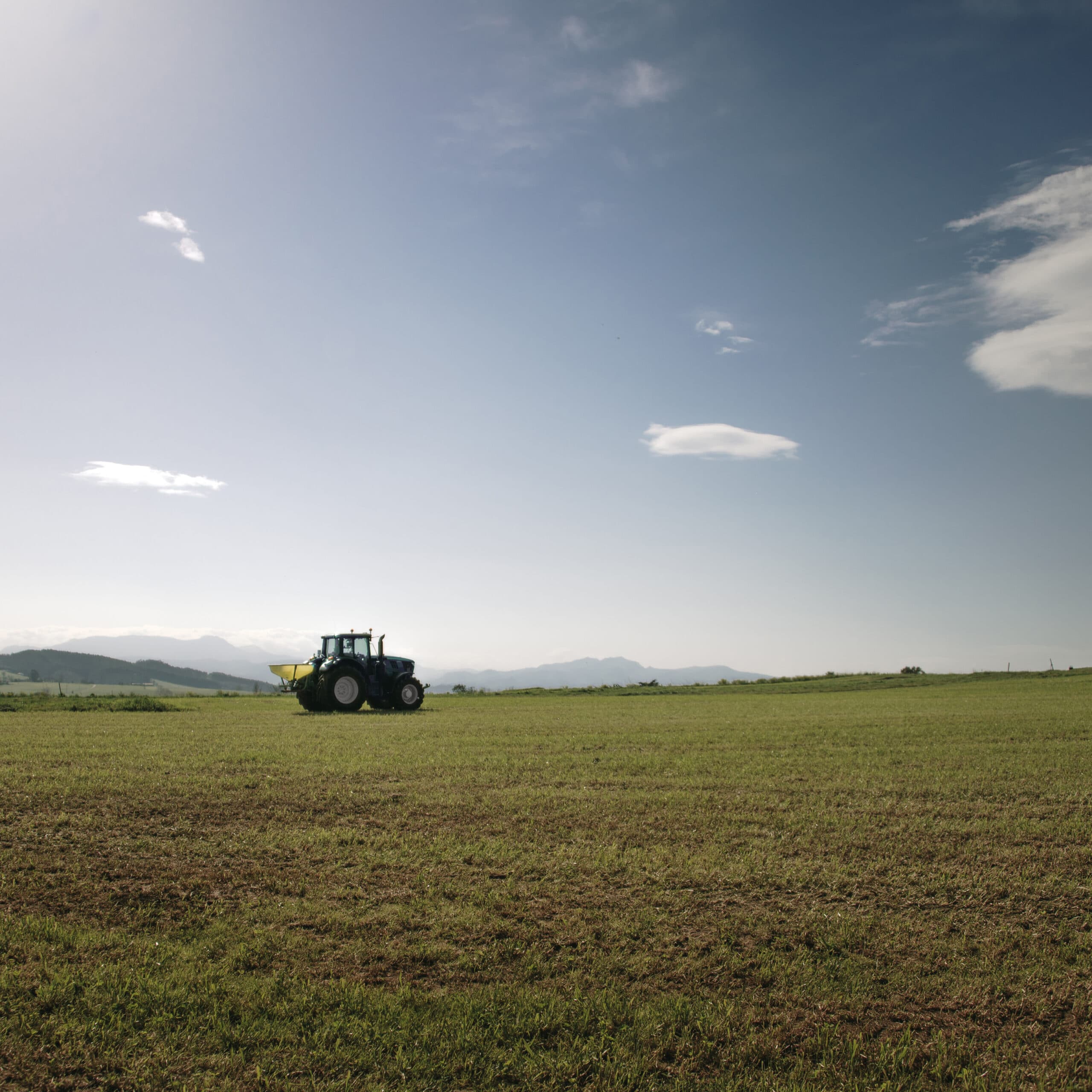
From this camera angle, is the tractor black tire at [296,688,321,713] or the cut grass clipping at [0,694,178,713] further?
the tractor black tire at [296,688,321,713]

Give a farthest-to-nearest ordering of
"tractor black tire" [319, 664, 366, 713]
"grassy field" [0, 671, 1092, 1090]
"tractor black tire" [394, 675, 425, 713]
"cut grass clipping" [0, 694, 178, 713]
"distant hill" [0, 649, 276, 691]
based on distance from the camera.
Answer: "distant hill" [0, 649, 276, 691] < "tractor black tire" [394, 675, 425, 713] < "tractor black tire" [319, 664, 366, 713] < "cut grass clipping" [0, 694, 178, 713] < "grassy field" [0, 671, 1092, 1090]

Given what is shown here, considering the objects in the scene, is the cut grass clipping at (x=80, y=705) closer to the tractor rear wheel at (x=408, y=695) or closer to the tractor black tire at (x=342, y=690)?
the tractor black tire at (x=342, y=690)

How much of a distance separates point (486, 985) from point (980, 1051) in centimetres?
249

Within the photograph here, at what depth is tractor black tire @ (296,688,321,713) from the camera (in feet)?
74.0

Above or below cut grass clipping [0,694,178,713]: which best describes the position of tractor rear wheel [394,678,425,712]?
above

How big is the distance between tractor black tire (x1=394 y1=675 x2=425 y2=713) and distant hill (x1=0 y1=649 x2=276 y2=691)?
420 feet

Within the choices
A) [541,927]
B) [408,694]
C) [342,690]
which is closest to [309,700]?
[342,690]

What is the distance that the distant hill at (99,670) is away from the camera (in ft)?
469

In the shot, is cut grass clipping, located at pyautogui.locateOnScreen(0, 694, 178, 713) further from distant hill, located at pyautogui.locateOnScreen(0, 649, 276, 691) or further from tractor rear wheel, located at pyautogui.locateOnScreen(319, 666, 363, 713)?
distant hill, located at pyautogui.locateOnScreen(0, 649, 276, 691)

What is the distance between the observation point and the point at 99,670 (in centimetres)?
14875

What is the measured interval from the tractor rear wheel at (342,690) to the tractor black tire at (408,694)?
4.02 feet

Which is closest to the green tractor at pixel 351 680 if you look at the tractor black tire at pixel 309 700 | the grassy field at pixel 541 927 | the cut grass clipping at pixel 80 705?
the tractor black tire at pixel 309 700

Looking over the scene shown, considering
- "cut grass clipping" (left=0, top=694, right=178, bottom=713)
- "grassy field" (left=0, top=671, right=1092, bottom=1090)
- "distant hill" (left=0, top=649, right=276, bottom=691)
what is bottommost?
"distant hill" (left=0, top=649, right=276, bottom=691)

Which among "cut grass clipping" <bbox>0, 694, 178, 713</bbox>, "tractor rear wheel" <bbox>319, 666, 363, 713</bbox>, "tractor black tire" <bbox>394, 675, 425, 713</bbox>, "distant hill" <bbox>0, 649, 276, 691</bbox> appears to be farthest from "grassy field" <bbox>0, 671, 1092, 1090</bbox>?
"distant hill" <bbox>0, 649, 276, 691</bbox>
